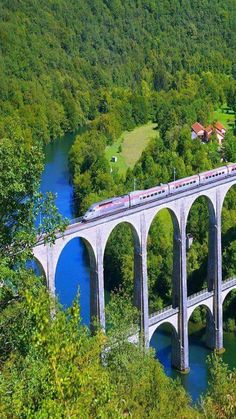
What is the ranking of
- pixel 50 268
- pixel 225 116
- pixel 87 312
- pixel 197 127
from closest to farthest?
A: 1. pixel 50 268
2. pixel 87 312
3. pixel 197 127
4. pixel 225 116

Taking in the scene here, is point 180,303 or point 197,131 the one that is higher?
point 197,131

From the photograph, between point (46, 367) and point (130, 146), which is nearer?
point (46, 367)

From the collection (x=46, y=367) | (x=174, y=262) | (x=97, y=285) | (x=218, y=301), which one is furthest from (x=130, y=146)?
(x=46, y=367)

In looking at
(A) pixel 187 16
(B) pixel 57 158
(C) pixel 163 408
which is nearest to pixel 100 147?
(B) pixel 57 158

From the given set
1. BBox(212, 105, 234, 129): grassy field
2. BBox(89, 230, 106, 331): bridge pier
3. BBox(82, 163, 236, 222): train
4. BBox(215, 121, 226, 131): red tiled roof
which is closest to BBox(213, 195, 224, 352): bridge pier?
BBox(82, 163, 236, 222): train

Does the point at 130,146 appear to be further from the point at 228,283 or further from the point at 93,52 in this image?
the point at 93,52

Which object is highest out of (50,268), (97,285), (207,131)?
(207,131)
